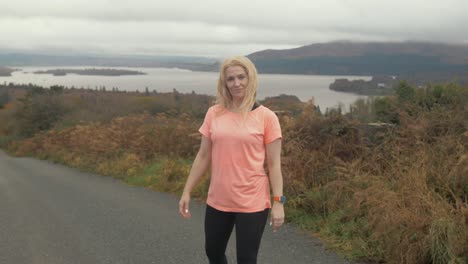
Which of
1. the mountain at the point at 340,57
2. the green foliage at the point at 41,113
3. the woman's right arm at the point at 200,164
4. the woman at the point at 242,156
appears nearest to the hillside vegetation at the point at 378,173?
the woman at the point at 242,156

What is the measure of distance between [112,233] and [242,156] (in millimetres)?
3433

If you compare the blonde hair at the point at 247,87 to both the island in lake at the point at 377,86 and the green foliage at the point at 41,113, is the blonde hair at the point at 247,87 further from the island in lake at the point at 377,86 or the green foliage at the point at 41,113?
the green foliage at the point at 41,113

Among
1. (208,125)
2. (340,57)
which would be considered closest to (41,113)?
(340,57)

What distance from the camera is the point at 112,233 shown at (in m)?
5.84

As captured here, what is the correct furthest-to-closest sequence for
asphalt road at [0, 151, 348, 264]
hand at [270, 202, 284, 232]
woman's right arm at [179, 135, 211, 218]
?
asphalt road at [0, 151, 348, 264], woman's right arm at [179, 135, 211, 218], hand at [270, 202, 284, 232]

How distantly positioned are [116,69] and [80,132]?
510 ft

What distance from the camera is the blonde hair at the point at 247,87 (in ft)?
9.88

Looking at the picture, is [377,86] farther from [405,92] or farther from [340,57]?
[340,57]

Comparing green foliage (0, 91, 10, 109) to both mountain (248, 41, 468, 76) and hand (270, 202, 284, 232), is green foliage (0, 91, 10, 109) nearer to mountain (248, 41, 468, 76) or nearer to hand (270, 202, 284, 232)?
mountain (248, 41, 468, 76)

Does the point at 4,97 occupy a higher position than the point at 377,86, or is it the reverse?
the point at 377,86

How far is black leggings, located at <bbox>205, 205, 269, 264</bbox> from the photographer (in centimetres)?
303

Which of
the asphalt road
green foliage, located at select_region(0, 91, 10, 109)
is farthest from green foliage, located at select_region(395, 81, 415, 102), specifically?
green foliage, located at select_region(0, 91, 10, 109)

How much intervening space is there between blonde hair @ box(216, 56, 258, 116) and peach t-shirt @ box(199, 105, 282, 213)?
2.3 inches

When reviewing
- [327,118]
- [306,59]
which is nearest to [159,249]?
[327,118]
